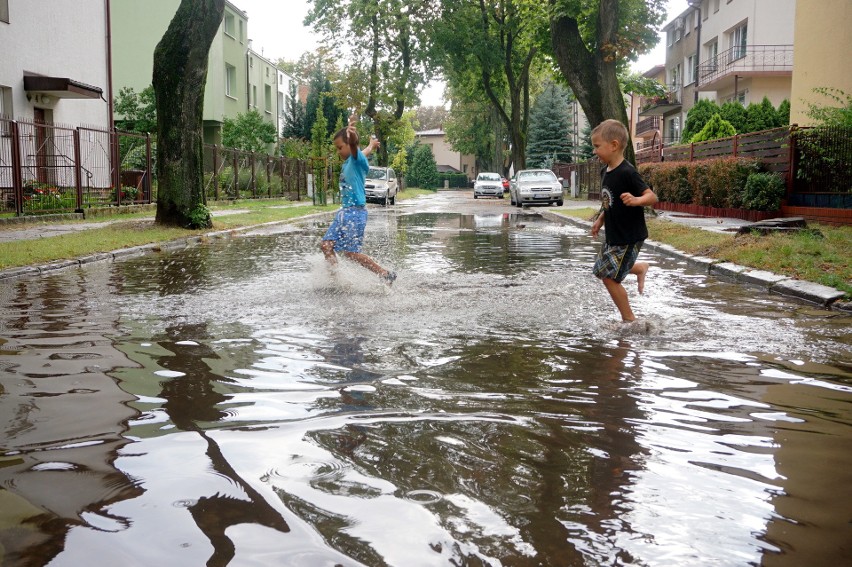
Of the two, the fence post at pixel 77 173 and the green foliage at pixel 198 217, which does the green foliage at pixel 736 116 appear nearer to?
the green foliage at pixel 198 217

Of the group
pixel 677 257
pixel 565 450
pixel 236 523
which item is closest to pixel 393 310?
pixel 565 450

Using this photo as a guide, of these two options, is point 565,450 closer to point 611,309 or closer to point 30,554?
point 30,554

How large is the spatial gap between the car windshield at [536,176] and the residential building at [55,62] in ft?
55.0

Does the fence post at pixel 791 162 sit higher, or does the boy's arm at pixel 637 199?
the fence post at pixel 791 162

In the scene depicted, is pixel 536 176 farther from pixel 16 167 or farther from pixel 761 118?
pixel 16 167

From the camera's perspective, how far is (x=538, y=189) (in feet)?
112

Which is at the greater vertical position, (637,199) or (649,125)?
Result: (649,125)

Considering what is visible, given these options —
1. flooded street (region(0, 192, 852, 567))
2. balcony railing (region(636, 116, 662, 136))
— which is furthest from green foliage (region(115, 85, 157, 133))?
balcony railing (region(636, 116, 662, 136))

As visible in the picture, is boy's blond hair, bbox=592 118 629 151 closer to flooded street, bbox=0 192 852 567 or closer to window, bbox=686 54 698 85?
flooded street, bbox=0 192 852 567

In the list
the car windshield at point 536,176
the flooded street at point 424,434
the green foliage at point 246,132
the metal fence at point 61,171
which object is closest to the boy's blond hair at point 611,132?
the flooded street at point 424,434

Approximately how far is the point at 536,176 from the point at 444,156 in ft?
313

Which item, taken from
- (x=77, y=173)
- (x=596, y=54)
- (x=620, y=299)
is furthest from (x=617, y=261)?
(x=77, y=173)

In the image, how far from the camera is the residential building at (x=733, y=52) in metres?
37.2

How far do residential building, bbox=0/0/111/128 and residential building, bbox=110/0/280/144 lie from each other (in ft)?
20.0
